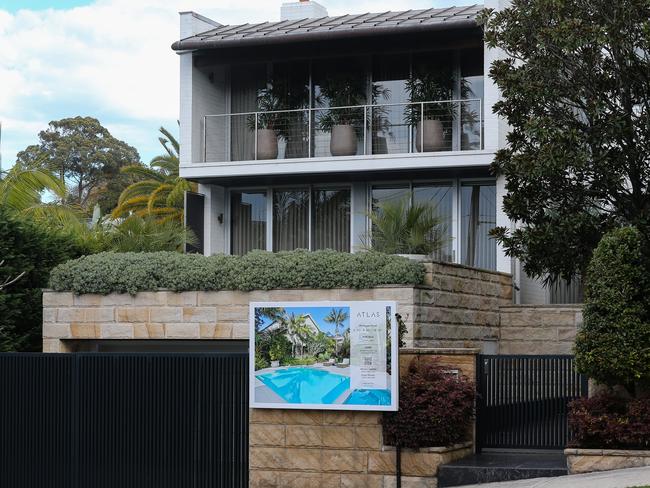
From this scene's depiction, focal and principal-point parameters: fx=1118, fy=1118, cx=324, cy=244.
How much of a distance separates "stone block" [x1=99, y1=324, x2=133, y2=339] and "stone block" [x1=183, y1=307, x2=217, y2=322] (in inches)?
39.8

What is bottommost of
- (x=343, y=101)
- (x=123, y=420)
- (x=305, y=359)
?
(x=123, y=420)

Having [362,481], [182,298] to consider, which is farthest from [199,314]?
[362,481]

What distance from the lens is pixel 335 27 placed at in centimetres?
2366

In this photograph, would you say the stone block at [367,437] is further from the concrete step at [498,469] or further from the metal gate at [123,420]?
the metal gate at [123,420]

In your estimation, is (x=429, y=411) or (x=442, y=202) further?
(x=442, y=202)

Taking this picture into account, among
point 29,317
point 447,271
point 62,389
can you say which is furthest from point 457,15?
point 62,389

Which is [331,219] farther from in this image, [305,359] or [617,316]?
[617,316]

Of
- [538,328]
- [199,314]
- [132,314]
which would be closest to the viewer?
[199,314]

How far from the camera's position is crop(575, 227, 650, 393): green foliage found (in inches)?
504

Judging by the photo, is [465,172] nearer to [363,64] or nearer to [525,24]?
[363,64]

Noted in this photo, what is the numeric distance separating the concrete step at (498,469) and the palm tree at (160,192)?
18083 mm

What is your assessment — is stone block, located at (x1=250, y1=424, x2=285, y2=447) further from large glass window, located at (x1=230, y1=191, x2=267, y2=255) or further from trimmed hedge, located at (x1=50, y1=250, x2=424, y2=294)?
large glass window, located at (x1=230, y1=191, x2=267, y2=255)

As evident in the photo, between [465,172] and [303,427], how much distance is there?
10322 millimetres

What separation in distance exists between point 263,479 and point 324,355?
1.87 meters
